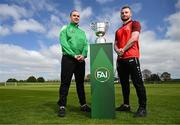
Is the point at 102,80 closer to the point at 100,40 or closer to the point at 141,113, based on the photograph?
the point at 100,40

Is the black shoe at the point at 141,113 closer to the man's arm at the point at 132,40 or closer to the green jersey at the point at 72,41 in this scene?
the man's arm at the point at 132,40

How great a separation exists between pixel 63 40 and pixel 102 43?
3.49 feet

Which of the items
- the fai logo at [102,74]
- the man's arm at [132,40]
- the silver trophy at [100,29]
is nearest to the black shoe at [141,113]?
the fai logo at [102,74]

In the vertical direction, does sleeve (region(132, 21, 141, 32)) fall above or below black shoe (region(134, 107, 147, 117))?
Answer: above

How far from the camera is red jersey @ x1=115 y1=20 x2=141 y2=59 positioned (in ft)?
21.3

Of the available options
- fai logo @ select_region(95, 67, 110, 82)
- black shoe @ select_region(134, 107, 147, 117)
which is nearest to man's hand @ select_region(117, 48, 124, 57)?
fai logo @ select_region(95, 67, 110, 82)

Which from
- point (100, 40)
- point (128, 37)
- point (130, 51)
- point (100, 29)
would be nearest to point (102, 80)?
point (100, 40)

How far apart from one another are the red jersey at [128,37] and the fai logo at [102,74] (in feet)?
2.23

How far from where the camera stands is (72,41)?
6883 mm

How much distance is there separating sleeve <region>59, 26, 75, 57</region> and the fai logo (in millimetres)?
861

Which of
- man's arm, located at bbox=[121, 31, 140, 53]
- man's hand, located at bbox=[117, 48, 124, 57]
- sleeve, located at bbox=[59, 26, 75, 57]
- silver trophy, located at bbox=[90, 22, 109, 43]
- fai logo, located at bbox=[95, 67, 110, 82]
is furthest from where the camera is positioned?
sleeve, located at bbox=[59, 26, 75, 57]

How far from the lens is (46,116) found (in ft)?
21.2

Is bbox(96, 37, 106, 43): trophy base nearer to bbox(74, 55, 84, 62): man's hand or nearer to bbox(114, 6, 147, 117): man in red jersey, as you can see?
bbox(114, 6, 147, 117): man in red jersey

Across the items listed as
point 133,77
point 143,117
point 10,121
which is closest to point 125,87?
point 133,77
